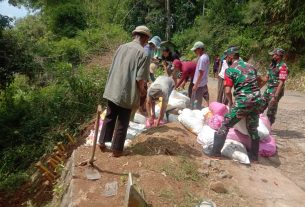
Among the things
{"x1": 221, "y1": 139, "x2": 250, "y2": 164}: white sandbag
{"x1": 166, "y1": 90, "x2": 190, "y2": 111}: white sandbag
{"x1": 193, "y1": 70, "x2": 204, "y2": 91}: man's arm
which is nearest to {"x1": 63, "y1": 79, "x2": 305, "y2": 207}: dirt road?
{"x1": 221, "y1": 139, "x2": 250, "y2": 164}: white sandbag

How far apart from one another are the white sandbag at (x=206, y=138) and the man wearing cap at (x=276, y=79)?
4.26ft

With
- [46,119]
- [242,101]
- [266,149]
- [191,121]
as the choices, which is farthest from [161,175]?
[46,119]

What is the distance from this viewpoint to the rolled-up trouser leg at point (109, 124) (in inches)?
204

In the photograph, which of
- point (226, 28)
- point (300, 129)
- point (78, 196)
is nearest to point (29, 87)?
point (300, 129)

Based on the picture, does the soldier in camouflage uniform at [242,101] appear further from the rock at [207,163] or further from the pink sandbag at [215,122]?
the pink sandbag at [215,122]

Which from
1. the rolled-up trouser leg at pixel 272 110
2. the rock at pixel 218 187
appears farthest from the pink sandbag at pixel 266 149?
the rock at pixel 218 187

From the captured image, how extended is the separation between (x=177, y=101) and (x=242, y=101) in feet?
7.87

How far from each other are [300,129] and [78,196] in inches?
216

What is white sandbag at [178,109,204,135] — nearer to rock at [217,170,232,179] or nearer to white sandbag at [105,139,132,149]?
white sandbag at [105,139,132,149]

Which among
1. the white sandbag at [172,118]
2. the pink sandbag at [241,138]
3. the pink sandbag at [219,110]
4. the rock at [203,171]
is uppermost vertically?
the pink sandbag at [219,110]

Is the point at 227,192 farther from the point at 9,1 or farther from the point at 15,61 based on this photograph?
the point at 9,1

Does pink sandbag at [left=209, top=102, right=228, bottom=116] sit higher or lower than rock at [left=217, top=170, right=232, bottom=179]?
higher

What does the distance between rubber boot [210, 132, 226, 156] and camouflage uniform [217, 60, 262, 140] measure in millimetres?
42

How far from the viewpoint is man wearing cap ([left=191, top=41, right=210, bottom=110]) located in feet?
24.5
